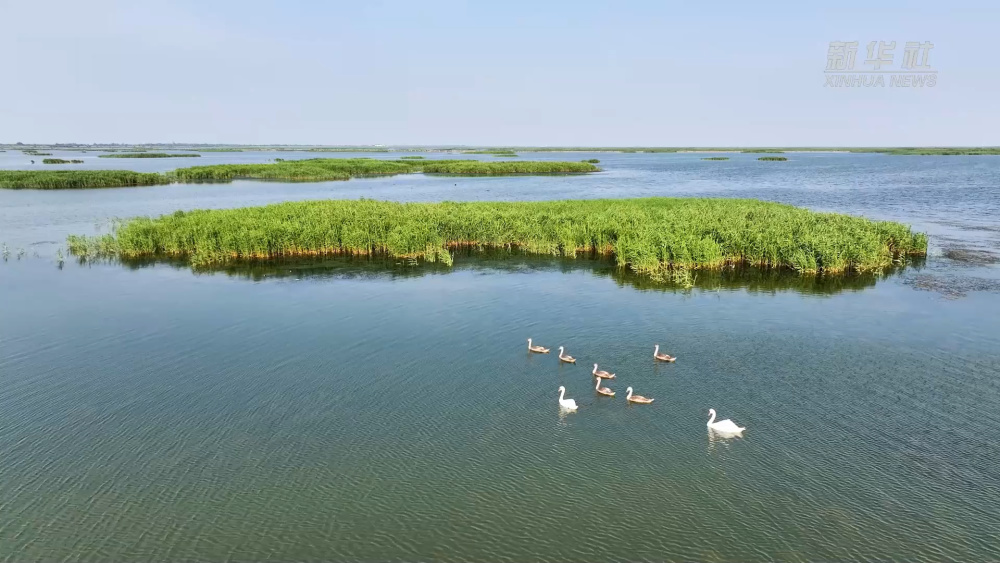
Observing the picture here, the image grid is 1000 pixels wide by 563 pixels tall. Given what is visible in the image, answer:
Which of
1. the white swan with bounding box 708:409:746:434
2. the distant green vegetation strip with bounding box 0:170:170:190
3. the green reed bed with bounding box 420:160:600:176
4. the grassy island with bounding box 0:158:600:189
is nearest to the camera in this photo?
the white swan with bounding box 708:409:746:434

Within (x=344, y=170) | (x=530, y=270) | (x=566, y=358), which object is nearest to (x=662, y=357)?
Answer: (x=566, y=358)

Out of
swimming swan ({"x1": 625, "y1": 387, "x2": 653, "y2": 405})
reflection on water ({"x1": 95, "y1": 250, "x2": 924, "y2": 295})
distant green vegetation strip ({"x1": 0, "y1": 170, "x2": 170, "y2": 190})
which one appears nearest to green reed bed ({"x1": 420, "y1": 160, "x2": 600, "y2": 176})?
distant green vegetation strip ({"x1": 0, "y1": 170, "x2": 170, "y2": 190})

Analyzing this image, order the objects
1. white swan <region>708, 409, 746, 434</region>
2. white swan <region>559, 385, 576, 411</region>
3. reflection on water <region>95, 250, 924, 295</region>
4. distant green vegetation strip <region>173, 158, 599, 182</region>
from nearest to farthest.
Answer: white swan <region>708, 409, 746, 434</region> → white swan <region>559, 385, 576, 411</region> → reflection on water <region>95, 250, 924, 295</region> → distant green vegetation strip <region>173, 158, 599, 182</region>

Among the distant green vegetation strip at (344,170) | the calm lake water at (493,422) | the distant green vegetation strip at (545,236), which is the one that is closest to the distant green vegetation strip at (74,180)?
the distant green vegetation strip at (344,170)

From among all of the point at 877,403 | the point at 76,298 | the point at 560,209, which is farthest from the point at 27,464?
the point at 560,209

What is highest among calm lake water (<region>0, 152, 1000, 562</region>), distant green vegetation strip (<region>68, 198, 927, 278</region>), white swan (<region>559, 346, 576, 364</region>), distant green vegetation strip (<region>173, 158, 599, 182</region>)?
distant green vegetation strip (<region>173, 158, 599, 182</region>)

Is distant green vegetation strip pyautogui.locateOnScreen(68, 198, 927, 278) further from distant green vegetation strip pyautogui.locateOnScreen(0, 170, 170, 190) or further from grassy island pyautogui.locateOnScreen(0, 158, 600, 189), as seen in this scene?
grassy island pyautogui.locateOnScreen(0, 158, 600, 189)

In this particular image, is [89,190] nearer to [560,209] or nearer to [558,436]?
[560,209]

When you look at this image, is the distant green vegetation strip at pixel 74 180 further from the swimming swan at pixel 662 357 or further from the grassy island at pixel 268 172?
the swimming swan at pixel 662 357

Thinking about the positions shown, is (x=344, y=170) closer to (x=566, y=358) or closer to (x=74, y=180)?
(x=74, y=180)
